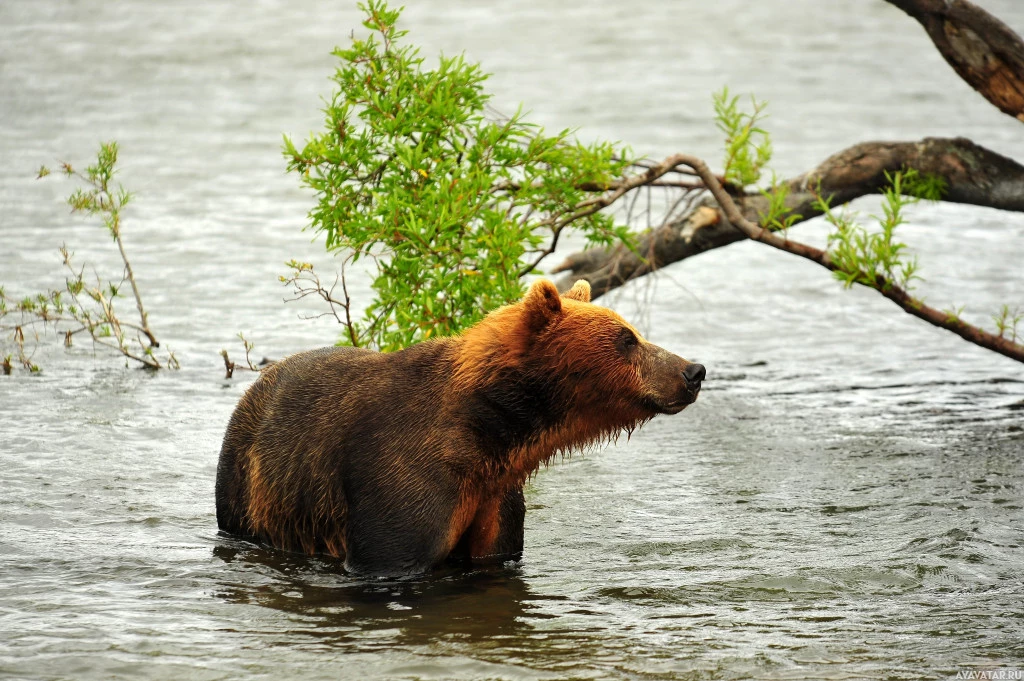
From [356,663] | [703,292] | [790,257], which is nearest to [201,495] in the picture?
[356,663]

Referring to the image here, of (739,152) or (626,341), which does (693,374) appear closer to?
(626,341)

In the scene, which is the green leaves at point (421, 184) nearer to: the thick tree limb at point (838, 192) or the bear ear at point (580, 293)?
the bear ear at point (580, 293)

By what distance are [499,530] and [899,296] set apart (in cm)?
410

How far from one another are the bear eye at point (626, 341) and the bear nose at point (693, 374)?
0.28 metres

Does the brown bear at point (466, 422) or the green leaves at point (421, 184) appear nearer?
the brown bear at point (466, 422)

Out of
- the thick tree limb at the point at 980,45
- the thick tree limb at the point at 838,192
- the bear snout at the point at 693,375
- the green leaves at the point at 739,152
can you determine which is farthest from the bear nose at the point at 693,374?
the thick tree limb at the point at 980,45

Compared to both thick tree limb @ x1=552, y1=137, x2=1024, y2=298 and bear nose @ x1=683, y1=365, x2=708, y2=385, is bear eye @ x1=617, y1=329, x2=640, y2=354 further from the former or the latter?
thick tree limb @ x1=552, y1=137, x2=1024, y2=298

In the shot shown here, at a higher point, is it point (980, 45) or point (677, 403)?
point (980, 45)

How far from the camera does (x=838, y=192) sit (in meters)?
11.3

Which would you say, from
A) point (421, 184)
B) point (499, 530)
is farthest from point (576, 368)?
point (421, 184)

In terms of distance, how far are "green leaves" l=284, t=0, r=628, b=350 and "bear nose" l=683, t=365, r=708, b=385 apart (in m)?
2.02

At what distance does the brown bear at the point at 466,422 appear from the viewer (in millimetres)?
6855

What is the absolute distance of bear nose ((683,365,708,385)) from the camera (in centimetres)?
686

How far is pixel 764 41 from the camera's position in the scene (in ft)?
90.1
